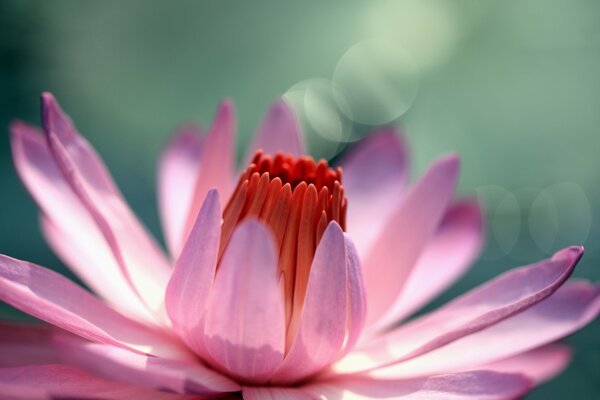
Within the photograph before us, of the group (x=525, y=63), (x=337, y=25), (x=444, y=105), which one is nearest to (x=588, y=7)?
(x=525, y=63)

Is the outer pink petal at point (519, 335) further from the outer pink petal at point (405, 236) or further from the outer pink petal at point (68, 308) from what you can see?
the outer pink petal at point (68, 308)

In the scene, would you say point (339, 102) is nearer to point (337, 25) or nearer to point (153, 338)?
point (337, 25)

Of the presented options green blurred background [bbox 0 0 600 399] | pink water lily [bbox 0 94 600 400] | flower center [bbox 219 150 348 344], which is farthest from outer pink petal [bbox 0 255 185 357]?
green blurred background [bbox 0 0 600 399]

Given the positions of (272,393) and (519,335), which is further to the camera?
(519,335)

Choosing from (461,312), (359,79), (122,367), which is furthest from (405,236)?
(359,79)

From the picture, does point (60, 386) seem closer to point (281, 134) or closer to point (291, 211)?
point (291, 211)

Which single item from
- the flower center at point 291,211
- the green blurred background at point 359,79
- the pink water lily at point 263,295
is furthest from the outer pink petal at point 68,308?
the green blurred background at point 359,79
